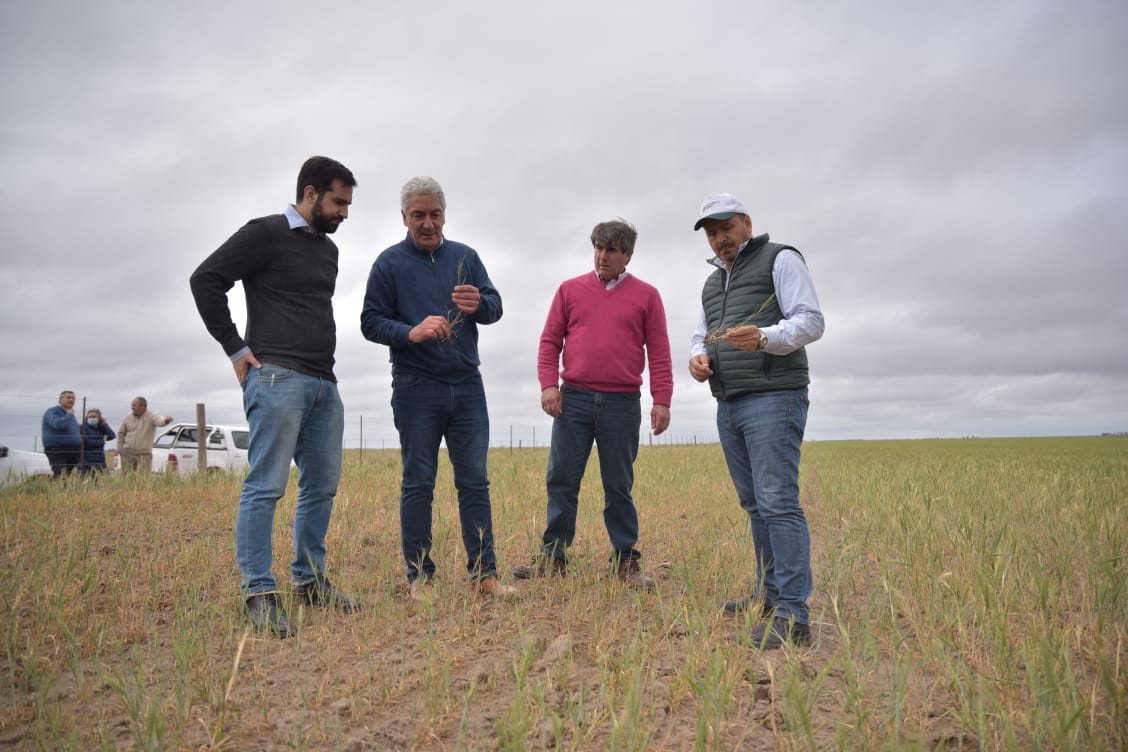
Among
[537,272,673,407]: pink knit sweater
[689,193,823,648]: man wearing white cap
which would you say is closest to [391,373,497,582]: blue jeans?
[537,272,673,407]: pink knit sweater

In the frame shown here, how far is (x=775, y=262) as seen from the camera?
301cm

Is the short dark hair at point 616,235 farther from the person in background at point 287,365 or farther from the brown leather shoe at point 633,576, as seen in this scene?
the brown leather shoe at point 633,576

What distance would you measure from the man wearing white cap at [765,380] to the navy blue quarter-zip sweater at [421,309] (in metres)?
1.23

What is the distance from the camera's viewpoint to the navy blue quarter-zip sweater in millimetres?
3600

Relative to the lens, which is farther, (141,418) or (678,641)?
(141,418)

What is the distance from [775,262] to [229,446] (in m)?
12.6

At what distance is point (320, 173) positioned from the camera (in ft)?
11.1

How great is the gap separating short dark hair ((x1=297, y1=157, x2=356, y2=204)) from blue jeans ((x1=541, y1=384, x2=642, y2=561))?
1.67m

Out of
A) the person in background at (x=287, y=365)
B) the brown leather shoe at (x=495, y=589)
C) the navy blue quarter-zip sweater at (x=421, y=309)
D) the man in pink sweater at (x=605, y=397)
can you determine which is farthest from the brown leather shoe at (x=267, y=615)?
the man in pink sweater at (x=605, y=397)

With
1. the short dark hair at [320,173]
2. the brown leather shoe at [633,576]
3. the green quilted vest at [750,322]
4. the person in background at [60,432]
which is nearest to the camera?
the green quilted vest at [750,322]

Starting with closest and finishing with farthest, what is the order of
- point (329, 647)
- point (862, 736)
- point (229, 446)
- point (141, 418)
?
point (862, 736) → point (329, 647) → point (141, 418) → point (229, 446)

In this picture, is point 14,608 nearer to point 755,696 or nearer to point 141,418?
point 755,696

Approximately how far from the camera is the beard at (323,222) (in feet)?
11.1

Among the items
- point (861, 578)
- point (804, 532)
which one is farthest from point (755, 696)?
point (861, 578)
